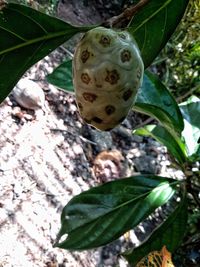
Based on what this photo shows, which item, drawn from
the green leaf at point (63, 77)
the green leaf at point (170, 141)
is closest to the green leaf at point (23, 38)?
the green leaf at point (63, 77)

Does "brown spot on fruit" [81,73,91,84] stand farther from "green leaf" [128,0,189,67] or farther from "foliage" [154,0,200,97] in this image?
"foliage" [154,0,200,97]

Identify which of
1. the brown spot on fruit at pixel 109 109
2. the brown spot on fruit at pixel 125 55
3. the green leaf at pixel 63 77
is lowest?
the green leaf at pixel 63 77

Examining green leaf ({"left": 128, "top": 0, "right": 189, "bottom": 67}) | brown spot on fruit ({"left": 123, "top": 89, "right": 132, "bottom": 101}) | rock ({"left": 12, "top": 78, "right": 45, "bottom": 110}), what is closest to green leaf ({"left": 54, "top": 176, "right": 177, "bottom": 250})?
green leaf ({"left": 128, "top": 0, "right": 189, "bottom": 67})

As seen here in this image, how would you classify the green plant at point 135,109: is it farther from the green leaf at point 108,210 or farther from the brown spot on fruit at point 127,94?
the brown spot on fruit at point 127,94

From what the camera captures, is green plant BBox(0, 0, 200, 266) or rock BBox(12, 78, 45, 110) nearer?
green plant BBox(0, 0, 200, 266)

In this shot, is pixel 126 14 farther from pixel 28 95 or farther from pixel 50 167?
pixel 28 95

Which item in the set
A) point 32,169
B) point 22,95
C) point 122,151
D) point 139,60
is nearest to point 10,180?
point 32,169
